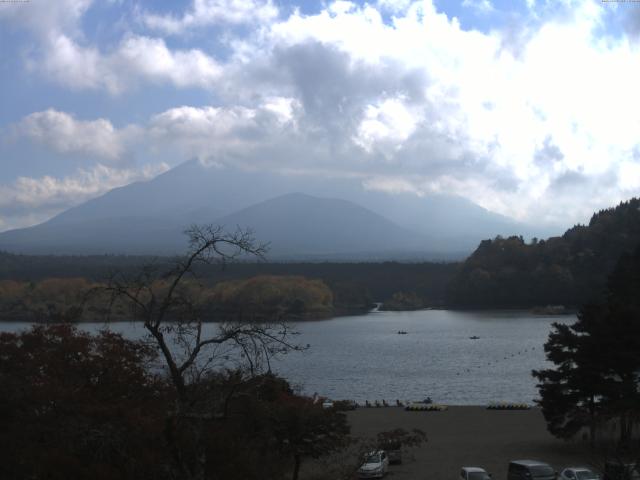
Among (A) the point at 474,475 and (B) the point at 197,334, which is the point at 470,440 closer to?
(A) the point at 474,475

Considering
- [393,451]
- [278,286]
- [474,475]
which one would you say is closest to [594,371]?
[393,451]

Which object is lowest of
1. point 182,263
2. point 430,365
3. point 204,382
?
point 430,365

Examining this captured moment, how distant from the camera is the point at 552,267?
55.4 m

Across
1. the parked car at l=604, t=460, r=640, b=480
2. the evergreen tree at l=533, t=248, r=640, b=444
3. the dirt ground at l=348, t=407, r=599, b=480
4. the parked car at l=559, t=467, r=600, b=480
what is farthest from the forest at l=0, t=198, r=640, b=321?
the parked car at l=604, t=460, r=640, b=480

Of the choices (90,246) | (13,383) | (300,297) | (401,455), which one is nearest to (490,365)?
(401,455)

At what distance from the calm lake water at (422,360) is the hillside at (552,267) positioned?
7.16 metres

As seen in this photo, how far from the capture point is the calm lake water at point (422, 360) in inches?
842

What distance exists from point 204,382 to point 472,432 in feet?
33.8

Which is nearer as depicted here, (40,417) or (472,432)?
(40,417)

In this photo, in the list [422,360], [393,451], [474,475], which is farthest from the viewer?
[422,360]

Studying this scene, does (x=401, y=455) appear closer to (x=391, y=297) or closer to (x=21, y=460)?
(x=21, y=460)

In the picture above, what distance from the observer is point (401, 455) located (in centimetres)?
1130

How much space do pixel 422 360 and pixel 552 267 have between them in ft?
96.6

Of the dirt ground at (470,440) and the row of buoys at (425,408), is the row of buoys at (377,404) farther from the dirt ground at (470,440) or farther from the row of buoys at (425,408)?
the row of buoys at (425,408)
